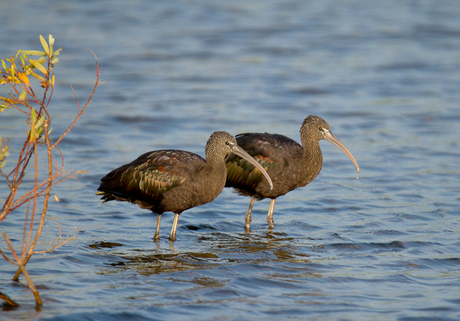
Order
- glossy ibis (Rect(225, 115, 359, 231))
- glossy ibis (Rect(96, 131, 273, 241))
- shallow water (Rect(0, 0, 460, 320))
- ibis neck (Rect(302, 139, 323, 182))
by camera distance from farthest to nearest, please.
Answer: ibis neck (Rect(302, 139, 323, 182)), glossy ibis (Rect(225, 115, 359, 231)), glossy ibis (Rect(96, 131, 273, 241)), shallow water (Rect(0, 0, 460, 320))

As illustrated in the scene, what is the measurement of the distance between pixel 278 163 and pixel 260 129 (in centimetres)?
541

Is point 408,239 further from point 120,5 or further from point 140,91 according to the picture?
point 120,5

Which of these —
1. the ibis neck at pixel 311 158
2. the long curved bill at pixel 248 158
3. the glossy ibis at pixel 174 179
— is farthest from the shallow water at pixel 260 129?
the long curved bill at pixel 248 158

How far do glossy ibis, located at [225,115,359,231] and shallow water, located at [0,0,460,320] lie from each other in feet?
1.89

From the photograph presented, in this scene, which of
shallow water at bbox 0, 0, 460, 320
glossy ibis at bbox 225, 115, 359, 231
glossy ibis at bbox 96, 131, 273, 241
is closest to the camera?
shallow water at bbox 0, 0, 460, 320

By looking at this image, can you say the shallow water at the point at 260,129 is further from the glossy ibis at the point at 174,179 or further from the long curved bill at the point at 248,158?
the long curved bill at the point at 248,158

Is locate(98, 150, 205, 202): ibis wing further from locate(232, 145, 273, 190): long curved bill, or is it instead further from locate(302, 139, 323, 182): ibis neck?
locate(302, 139, 323, 182): ibis neck

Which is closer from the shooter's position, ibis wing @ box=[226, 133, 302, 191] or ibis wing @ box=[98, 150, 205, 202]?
ibis wing @ box=[98, 150, 205, 202]

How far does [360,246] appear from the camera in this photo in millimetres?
8062

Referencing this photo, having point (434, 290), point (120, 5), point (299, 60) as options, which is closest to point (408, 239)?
point (434, 290)

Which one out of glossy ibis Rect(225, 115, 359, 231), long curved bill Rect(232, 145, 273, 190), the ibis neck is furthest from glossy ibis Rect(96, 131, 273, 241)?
the ibis neck

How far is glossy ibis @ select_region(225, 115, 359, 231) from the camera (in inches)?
348

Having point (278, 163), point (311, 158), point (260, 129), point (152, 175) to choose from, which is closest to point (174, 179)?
point (152, 175)

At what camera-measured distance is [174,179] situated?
310 inches
